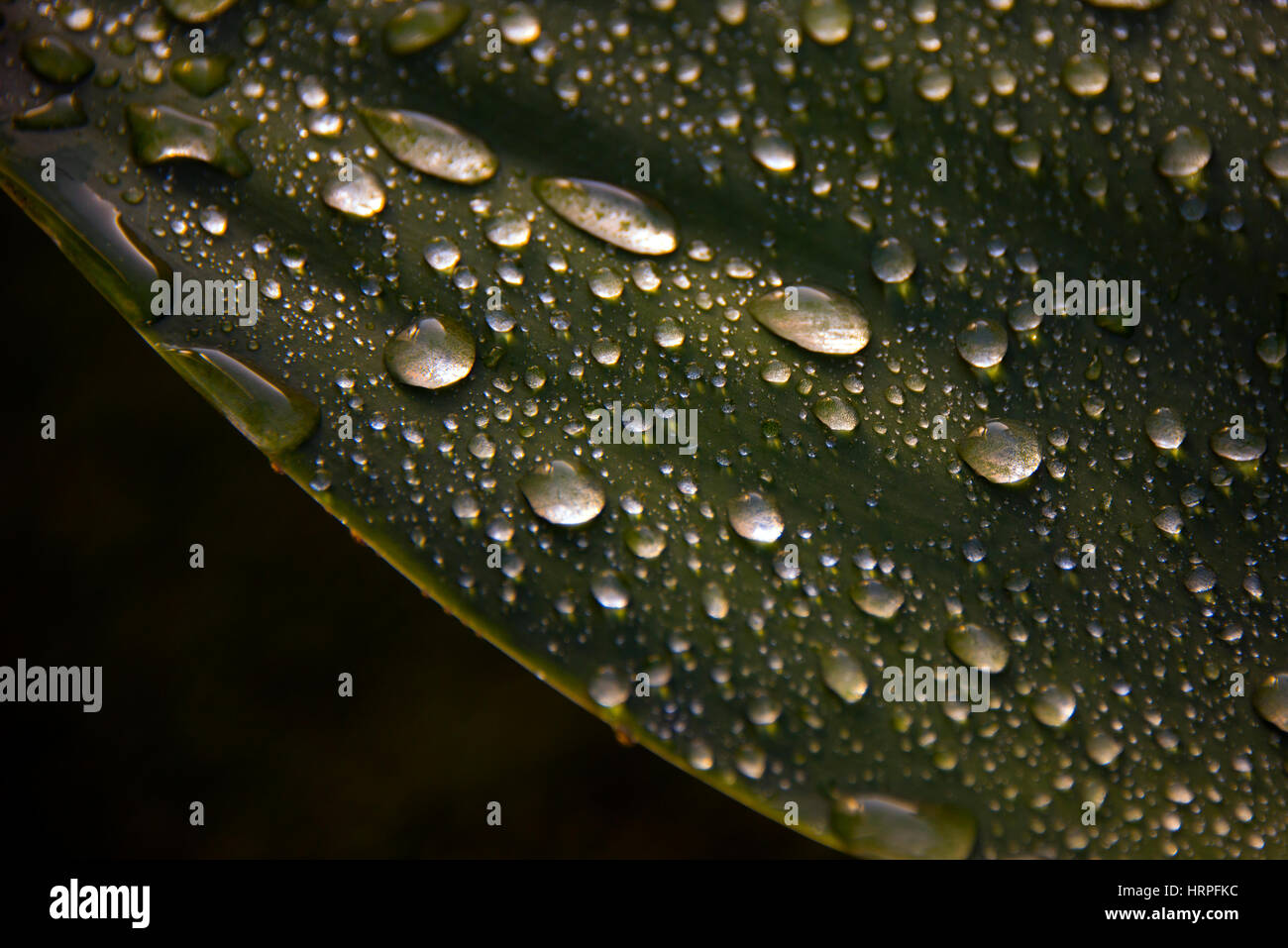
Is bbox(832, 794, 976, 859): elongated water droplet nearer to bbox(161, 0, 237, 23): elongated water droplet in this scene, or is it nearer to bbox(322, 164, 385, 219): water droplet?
bbox(322, 164, 385, 219): water droplet

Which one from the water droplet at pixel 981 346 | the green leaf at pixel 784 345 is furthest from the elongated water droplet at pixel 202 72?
the water droplet at pixel 981 346

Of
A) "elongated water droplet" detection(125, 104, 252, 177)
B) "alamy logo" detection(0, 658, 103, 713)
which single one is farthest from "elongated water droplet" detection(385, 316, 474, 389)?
"alamy logo" detection(0, 658, 103, 713)

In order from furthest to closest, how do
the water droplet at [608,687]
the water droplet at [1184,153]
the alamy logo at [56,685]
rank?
1. the alamy logo at [56,685]
2. the water droplet at [1184,153]
3. the water droplet at [608,687]

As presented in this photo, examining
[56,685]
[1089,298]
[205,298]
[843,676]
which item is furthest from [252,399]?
[56,685]

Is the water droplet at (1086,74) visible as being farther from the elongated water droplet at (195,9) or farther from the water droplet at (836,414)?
the elongated water droplet at (195,9)

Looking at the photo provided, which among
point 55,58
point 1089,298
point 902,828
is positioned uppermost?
point 55,58

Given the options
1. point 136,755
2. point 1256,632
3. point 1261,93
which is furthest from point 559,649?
point 136,755

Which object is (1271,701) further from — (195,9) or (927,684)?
(195,9)

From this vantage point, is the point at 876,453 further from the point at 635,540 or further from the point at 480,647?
the point at 480,647
